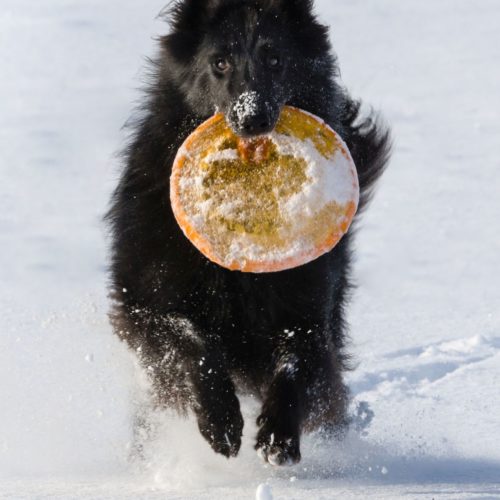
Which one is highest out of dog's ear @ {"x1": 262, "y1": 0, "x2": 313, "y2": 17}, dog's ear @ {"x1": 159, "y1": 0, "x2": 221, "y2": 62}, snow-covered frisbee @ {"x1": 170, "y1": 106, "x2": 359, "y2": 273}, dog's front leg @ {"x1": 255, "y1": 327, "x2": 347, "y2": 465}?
dog's ear @ {"x1": 262, "y1": 0, "x2": 313, "y2": 17}

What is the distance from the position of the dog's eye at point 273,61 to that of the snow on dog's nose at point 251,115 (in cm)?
25

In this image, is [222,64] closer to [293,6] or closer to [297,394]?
[293,6]

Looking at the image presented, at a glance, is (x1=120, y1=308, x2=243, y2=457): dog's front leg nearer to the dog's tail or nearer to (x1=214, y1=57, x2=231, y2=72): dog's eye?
(x1=214, y1=57, x2=231, y2=72): dog's eye

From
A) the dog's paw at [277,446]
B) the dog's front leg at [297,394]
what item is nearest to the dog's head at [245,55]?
the dog's front leg at [297,394]

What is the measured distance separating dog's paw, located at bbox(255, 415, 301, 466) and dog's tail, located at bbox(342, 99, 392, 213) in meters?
1.72

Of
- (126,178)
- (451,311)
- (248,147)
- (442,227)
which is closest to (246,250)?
(248,147)

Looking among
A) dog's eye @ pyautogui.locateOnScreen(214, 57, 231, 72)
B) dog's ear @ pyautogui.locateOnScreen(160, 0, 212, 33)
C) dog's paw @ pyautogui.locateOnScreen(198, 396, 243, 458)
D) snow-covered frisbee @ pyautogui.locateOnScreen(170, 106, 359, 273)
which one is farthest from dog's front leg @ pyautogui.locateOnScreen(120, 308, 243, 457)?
dog's ear @ pyautogui.locateOnScreen(160, 0, 212, 33)

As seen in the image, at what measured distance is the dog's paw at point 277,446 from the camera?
3.87 m

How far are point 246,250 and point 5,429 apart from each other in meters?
1.78

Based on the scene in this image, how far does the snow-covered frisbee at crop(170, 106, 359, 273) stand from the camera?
4.24 metres

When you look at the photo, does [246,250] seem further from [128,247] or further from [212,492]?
[212,492]

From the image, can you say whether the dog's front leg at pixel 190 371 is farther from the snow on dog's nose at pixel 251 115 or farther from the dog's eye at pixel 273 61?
the dog's eye at pixel 273 61

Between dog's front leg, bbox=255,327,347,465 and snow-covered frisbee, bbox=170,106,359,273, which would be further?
snow-covered frisbee, bbox=170,106,359,273

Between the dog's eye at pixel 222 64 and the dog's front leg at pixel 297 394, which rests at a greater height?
the dog's eye at pixel 222 64
